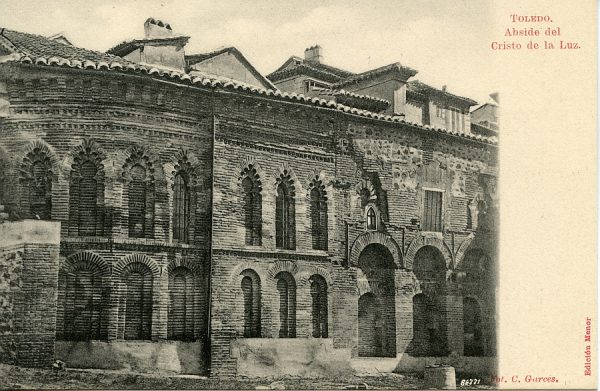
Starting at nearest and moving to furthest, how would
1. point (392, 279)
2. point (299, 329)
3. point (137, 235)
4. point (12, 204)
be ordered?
point (12, 204), point (137, 235), point (299, 329), point (392, 279)

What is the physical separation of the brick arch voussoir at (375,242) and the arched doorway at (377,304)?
0.25 feet

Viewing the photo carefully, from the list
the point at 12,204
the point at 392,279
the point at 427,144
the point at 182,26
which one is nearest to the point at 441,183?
the point at 427,144

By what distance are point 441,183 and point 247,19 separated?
4594mm

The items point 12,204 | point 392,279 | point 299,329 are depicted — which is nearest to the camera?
point 12,204

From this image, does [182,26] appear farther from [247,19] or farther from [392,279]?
[392,279]

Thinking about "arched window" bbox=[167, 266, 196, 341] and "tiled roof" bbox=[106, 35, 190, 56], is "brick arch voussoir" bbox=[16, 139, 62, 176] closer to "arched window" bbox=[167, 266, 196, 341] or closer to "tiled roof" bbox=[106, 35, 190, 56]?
"tiled roof" bbox=[106, 35, 190, 56]

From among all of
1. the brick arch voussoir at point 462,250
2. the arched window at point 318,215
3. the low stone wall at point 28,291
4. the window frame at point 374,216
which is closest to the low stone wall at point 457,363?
the brick arch voussoir at point 462,250

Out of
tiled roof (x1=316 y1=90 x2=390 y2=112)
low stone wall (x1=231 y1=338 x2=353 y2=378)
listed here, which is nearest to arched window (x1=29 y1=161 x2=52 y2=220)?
low stone wall (x1=231 y1=338 x2=353 y2=378)

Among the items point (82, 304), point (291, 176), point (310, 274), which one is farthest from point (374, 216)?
point (82, 304)

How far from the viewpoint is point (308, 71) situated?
15.0m

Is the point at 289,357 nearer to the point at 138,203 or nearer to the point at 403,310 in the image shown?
the point at 403,310

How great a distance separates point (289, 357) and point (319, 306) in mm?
1073

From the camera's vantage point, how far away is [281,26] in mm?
11117

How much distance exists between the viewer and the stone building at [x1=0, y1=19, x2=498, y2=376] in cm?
1082
